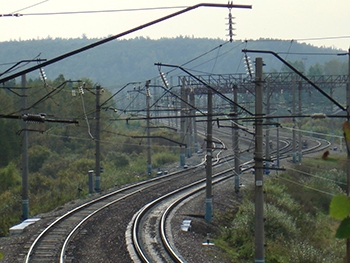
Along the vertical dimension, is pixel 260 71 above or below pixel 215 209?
above

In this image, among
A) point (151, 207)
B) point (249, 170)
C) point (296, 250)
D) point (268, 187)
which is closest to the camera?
point (296, 250)

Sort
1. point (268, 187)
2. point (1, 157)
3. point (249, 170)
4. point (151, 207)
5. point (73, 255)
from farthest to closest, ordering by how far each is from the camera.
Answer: point (1, 157), point (249, 170), point (268, 187), point (151, 207), point (73, 255)

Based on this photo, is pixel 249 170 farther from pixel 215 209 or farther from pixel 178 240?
pixel 178 240

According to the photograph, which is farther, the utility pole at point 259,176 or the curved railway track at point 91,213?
the curved railway track at point 91,213

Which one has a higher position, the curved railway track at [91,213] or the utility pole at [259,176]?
the utility pole at [259,176]

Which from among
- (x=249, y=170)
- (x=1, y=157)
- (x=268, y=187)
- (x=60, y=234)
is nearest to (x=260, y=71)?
(x=60, y=234)

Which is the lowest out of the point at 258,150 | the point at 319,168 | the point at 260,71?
the point at 319,168

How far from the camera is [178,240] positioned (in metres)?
19.2

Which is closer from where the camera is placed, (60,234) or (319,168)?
(60,234)

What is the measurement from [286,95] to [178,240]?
92048 mm

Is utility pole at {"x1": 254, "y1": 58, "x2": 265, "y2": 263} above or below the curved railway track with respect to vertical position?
above

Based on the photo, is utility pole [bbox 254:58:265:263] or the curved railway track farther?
the curved railway track

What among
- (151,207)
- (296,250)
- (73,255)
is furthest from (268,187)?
(73,255)

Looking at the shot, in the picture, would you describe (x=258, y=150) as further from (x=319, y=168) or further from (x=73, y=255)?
(x=319, y=168)
